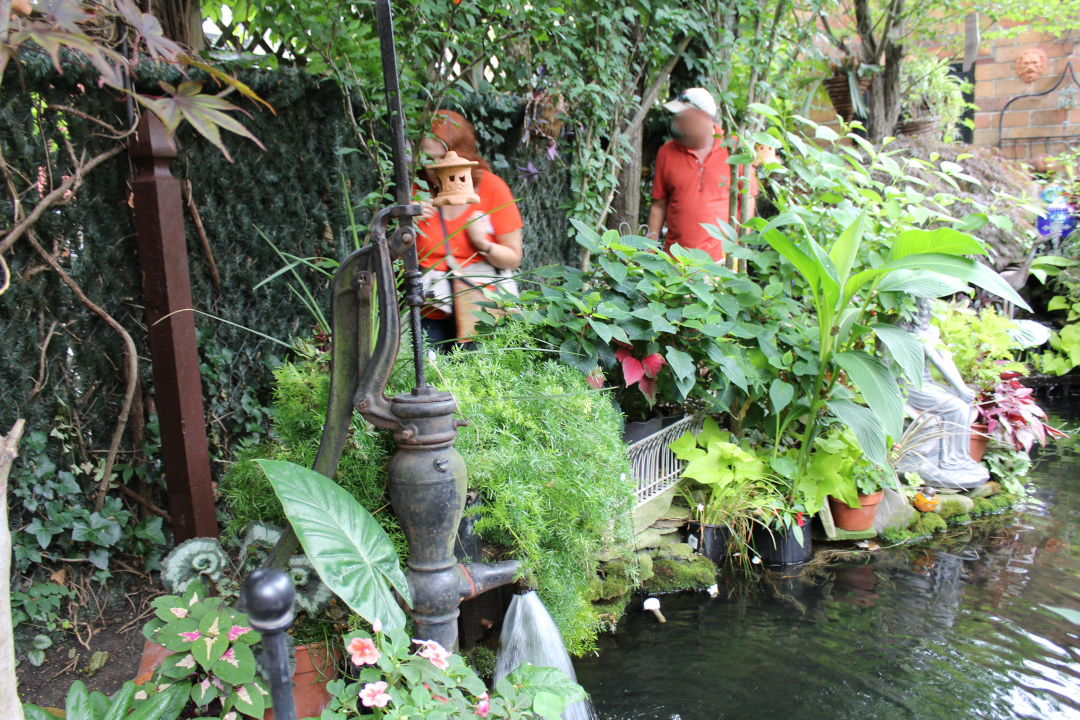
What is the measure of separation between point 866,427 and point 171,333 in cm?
254

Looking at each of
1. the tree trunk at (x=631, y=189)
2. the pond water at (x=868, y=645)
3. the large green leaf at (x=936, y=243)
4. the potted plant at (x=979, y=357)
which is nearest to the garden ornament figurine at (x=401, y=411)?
the pond water at (x=868, y=645)

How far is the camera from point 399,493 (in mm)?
1356

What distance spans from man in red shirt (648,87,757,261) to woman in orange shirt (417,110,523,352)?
1.19m

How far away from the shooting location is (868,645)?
2.36 m

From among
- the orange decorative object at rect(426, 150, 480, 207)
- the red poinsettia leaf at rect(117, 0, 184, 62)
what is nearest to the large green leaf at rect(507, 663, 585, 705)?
the red poinsettia leaf at rect(117, 0, 184, 62)

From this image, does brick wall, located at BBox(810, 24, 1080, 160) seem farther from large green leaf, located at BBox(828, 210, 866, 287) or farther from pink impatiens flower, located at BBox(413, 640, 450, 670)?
pink impatiens flower, located at BBox(413, 640, 450, 670)

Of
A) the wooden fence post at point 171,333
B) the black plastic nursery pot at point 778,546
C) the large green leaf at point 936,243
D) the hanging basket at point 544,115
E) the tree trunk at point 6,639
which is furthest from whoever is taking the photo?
the hanging basket at point 544,115

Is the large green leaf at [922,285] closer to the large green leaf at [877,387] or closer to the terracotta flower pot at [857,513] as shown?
the large green leaf at [877,387]

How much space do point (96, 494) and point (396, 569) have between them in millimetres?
1450

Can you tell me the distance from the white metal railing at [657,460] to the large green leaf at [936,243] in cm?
105

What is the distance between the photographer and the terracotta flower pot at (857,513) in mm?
3219

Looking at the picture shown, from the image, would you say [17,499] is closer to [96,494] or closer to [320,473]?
[96,494]

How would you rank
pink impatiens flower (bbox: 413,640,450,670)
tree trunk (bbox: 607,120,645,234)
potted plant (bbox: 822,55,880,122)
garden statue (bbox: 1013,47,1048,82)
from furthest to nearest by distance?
garden statue (bbox: 1013,47,1048,82) → potted plant (bbox: 822,55,880,122) → tree trunk (bbox: 607,120,645,234) → pink impatiens flower (bbox: 413,640,450,670)

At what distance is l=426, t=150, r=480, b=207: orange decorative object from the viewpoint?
242cm
